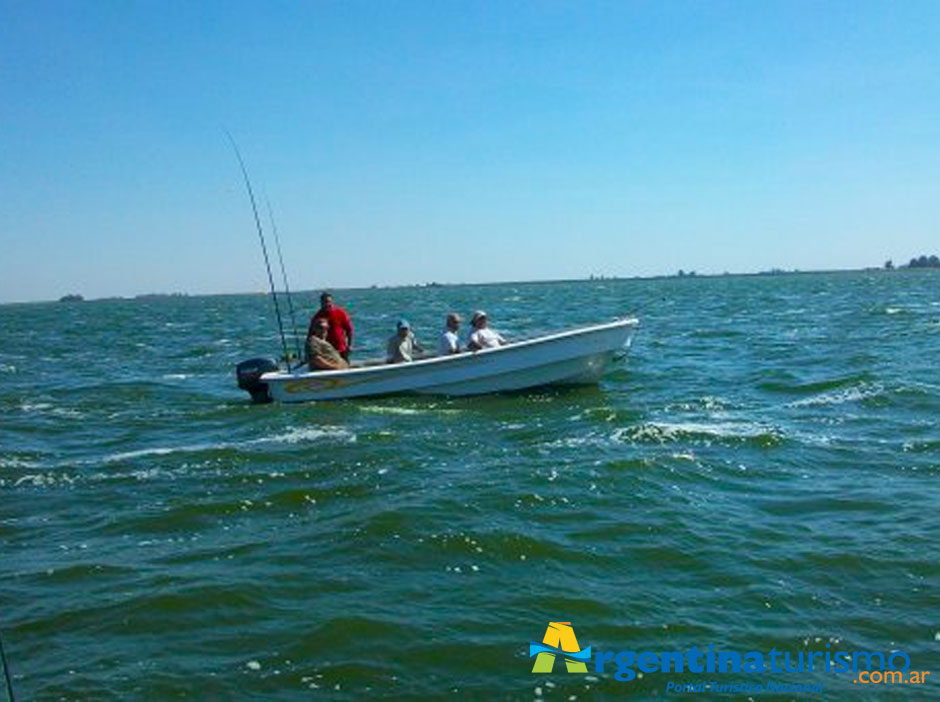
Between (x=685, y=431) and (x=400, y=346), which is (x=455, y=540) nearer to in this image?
(x=685, y=431)

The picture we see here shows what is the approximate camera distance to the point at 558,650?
20.8 feet

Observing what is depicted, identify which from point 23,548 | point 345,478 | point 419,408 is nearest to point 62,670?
point 23,548

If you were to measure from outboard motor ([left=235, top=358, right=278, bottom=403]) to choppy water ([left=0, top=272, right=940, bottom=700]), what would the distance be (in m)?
0.78

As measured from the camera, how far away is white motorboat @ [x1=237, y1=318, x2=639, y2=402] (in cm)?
1802

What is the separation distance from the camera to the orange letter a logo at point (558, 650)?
240 inches

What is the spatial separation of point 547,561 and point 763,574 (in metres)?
1.66

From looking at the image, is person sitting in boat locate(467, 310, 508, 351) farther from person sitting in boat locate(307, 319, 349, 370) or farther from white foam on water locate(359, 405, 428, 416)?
person sitting in boat locate(307, 319, 349, 370)

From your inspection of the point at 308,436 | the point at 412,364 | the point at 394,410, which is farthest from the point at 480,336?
the point at 308,436

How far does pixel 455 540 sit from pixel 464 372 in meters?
9.69

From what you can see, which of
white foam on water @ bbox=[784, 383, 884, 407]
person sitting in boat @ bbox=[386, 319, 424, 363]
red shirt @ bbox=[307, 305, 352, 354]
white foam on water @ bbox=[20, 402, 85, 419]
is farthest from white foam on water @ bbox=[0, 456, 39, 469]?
white foam on water @ bbox=[784, 383, 884, 407]

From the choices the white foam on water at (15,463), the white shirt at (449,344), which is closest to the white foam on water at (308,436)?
the white foam on water at (15,463)

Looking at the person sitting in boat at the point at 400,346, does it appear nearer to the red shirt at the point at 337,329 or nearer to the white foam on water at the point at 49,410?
the red shirt at the point at 337,329

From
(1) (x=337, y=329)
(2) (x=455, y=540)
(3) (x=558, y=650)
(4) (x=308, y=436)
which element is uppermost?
(1) (x=337, y=329)

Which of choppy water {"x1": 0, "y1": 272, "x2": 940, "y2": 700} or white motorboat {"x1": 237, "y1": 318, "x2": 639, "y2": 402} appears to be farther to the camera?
white motorboat {"x1": 237, "y1": 318, "x2": 639, "y2": 402}
